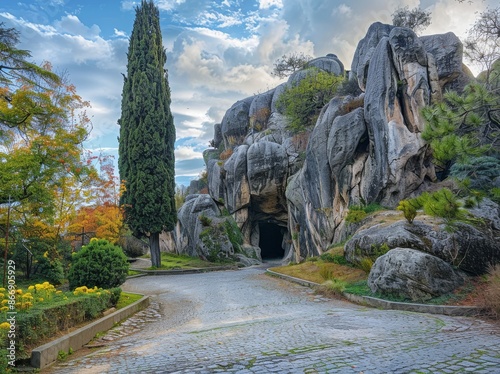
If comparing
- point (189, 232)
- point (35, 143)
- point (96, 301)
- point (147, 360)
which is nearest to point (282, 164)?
point (189, 232)

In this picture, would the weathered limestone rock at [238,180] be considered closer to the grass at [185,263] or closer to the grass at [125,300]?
the grass at [185,263]

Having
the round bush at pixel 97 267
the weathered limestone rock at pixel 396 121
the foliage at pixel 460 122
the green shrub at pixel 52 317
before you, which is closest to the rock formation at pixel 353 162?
the weathered limestone rock at pixel 396 121

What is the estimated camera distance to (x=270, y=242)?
41.6m

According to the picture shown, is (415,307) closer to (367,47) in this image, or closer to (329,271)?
(329,271)

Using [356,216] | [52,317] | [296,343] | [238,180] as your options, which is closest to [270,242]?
[238,180]

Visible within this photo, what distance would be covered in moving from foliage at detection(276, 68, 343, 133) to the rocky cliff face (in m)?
1.52

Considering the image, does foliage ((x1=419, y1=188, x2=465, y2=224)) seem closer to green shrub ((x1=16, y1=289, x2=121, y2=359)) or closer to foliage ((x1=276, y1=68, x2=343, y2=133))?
green shrub ((x1=16, y1=289, x2=121, y2=359))

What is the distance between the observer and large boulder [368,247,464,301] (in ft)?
29.9

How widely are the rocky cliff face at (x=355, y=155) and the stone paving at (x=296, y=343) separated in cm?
1024

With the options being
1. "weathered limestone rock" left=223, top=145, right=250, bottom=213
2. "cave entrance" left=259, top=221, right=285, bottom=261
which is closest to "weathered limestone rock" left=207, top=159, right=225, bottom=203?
"weathered limestone rock" left=223, top=145, right=250, bottom=213

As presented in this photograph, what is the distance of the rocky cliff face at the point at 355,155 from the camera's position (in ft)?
58.9

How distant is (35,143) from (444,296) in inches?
488

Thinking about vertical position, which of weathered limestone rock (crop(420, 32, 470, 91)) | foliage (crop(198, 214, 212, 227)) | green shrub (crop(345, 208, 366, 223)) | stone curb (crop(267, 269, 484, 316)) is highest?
weathered limestone rock (crop(420, 32, 470, 91))

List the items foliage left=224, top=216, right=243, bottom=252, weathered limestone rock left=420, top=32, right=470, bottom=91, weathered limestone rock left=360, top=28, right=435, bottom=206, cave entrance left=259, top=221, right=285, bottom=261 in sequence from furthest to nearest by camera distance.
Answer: cave entrance left=259, top=221, right=285, bottom=261, foliage left=224, top=216, right=243, bottom=252, weathered limestone rock left=420, top=32, right=470, bottom=91, weathered limestone rock left=360, top=28, right=435, bottom=206
